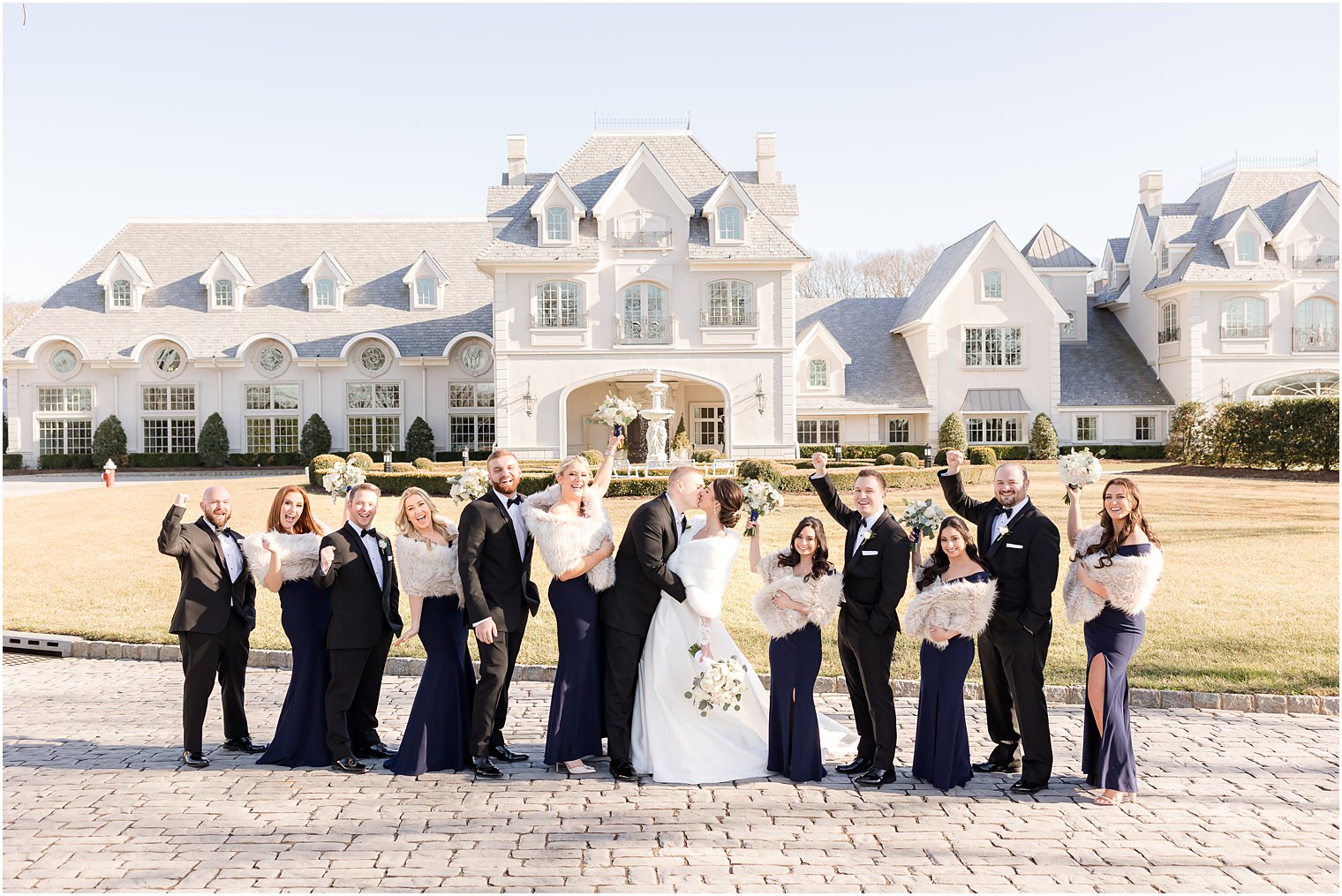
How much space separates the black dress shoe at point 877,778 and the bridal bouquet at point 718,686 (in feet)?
2.87

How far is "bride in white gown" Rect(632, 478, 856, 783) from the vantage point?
19.7 ft

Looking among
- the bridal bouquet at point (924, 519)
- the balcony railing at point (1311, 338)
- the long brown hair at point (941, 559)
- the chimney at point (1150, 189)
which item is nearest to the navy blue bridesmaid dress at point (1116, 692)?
the long brown hair at point (941, 559)

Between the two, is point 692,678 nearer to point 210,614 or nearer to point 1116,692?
point 1116,692

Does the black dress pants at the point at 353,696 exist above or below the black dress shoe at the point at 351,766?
above

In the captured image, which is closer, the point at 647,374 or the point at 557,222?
the point at 557,222

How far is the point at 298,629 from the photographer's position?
6.37 metres

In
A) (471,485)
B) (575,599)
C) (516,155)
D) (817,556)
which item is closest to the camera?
(817,556)

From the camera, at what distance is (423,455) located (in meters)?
34.5

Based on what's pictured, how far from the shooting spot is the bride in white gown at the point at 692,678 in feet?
19.7

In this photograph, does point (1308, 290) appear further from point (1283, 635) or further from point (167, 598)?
point (167, 598)

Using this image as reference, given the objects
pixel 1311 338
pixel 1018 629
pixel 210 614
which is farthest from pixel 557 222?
pixel 1311 338

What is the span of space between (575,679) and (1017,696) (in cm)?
273

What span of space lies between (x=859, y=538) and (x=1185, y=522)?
13104 millimetres

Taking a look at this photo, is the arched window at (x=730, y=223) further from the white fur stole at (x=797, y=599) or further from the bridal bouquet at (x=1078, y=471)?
the white fur stole at (x=797, y=599)
